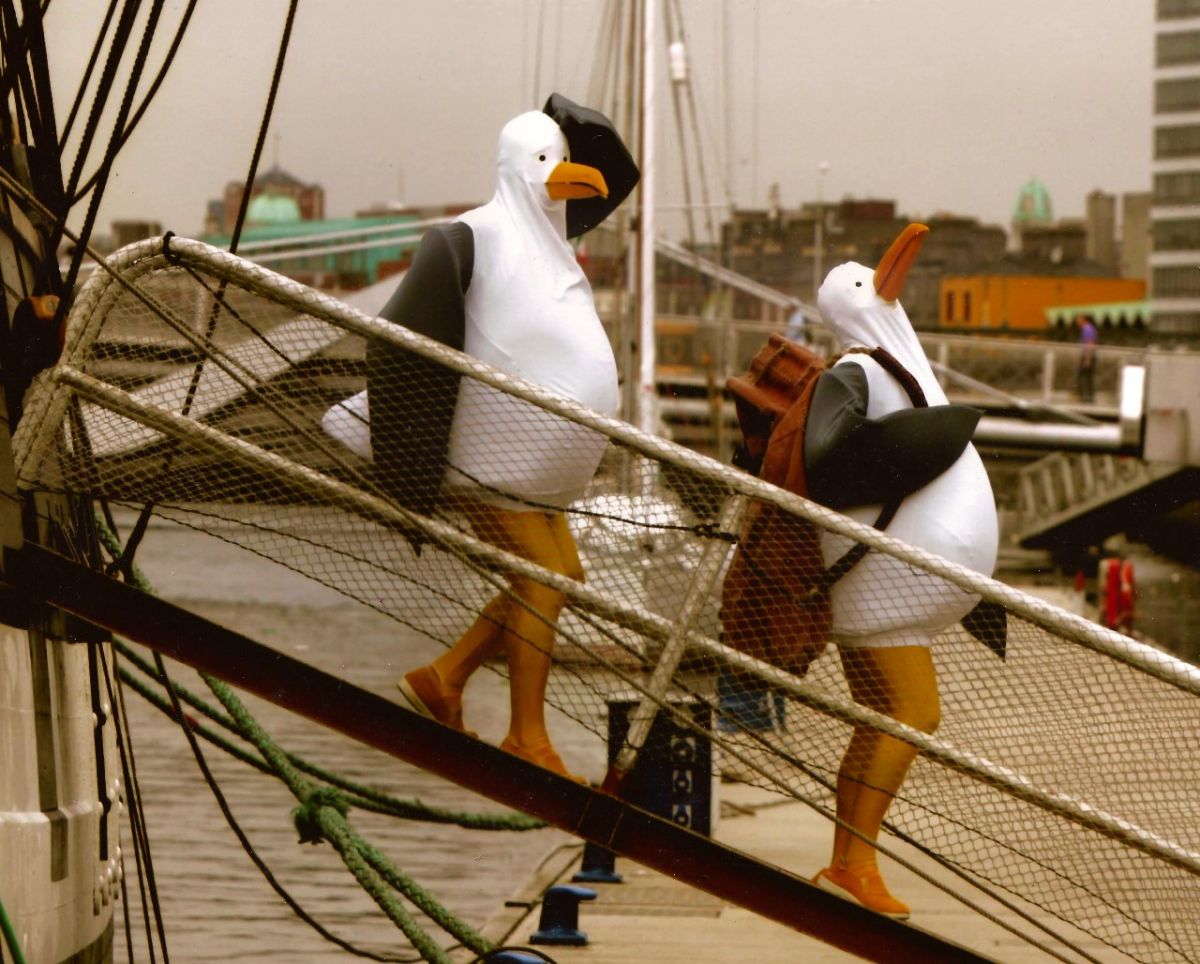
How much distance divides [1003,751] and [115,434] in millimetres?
2083

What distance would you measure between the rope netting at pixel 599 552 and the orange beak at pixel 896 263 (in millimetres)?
788

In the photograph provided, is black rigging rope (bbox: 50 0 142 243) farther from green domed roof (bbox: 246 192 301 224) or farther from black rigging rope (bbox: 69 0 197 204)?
green domed roof (bbox: 246 192 301 224)

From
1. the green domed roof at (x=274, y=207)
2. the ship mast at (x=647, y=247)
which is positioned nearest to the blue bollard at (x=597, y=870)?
the ship mast at (x=647, y=247)

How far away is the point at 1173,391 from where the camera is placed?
2333cm

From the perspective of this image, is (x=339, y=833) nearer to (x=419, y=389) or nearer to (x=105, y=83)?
(x=419, y=389)

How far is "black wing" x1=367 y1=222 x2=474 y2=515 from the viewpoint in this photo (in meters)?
4.86

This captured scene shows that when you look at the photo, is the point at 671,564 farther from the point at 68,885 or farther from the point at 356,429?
the point at 68,885

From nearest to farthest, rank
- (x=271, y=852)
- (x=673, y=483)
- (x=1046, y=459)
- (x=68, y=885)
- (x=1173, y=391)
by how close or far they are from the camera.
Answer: (x=673, y=483), (x=68, y=885), (x=271, y=852), (x=1173, y=391), (x=1046, y=459)

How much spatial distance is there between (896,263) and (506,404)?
1179 mm

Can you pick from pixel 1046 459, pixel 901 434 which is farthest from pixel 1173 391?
pixel 901 434

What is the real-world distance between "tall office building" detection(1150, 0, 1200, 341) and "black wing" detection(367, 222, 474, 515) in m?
23.2

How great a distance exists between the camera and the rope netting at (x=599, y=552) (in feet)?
15.9

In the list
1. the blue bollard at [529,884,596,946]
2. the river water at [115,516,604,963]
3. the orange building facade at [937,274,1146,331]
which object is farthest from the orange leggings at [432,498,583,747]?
the orange building facade at [937,274,1146,331]

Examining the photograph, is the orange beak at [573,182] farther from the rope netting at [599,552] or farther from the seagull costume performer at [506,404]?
the rope netting at [599,552]
